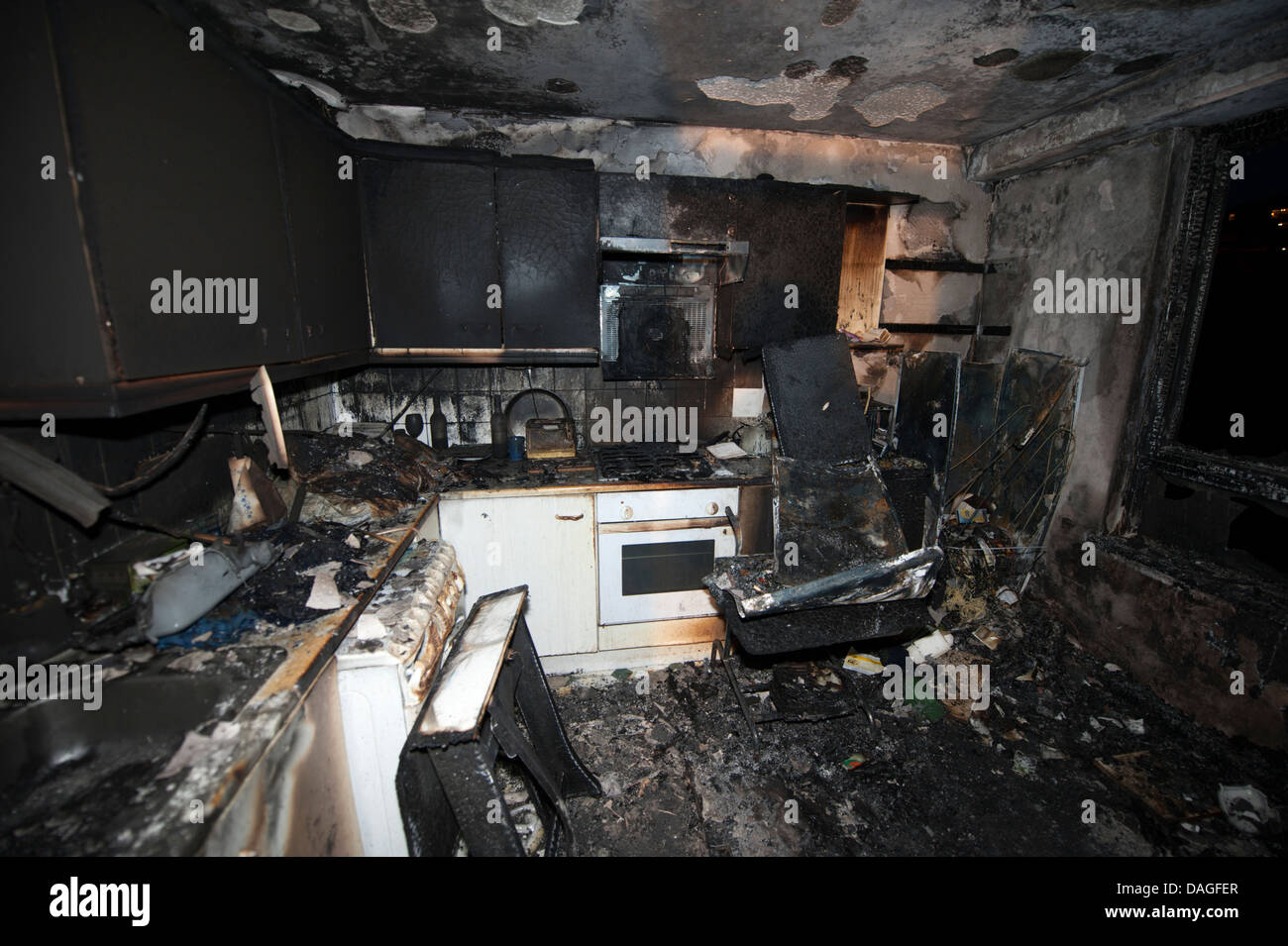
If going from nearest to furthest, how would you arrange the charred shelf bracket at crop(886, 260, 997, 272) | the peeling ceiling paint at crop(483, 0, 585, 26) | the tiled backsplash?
the peeling ceiling paint at crop(483, 0, 585, 26) → the tiled backsplash → the charred shelf bracket at crop(886, 260, 997, 272)

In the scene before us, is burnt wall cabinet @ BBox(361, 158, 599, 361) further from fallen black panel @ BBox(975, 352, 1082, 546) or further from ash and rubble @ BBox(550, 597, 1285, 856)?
fallen black panel @ BBox(975, 352, 1082, 546)

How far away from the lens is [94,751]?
116 cm

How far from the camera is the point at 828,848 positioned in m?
1.87

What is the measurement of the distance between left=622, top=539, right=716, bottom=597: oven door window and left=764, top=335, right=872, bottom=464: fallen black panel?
0.73 m

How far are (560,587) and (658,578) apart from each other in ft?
1.72

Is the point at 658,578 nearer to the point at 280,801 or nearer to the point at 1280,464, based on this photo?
the point at 280,801

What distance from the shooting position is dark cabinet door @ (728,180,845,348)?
Answer: 2.85m

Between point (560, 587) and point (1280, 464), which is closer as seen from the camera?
point (1280, 464)

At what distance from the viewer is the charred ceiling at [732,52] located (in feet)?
5.78

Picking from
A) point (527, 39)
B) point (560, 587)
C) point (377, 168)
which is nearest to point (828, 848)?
point (560, 587)

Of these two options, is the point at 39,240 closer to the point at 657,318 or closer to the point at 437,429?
the point at 437,429

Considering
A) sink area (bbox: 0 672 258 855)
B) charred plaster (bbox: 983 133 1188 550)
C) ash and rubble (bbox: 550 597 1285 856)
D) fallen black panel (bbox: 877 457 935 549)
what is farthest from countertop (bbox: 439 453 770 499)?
charred plaster (bbox: 983 133 1188 550)

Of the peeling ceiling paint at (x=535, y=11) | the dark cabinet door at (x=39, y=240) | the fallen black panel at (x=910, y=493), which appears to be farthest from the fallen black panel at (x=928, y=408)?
the dark cabinet door at (x=39, y=240)

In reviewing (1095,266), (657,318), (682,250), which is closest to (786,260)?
(682,250)
